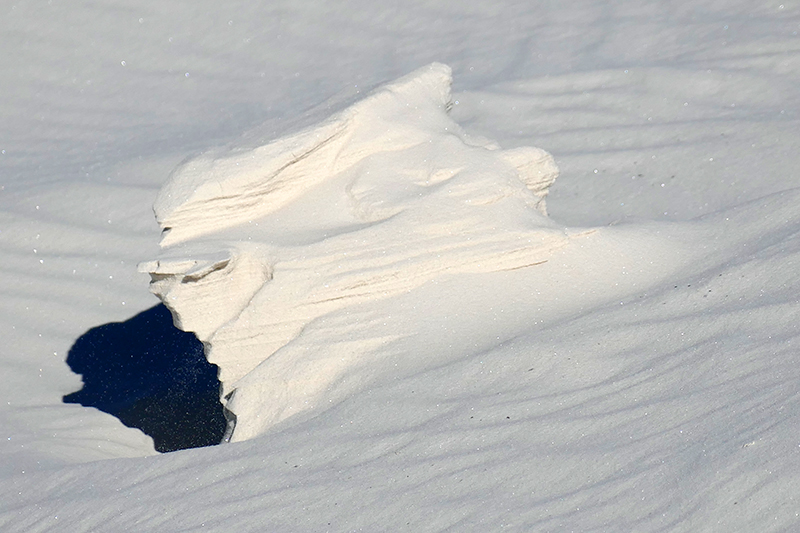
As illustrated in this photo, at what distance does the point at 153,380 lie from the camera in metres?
4.66

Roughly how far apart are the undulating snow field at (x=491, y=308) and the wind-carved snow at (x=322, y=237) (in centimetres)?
2

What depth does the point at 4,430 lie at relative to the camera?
407 cm

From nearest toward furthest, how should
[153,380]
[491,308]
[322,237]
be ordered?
[491,308] → [322,237] → [153,380]

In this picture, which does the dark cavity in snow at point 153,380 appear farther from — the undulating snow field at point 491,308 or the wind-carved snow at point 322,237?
the wind-carved snow at point 322,237

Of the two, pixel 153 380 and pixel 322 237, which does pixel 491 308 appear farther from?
pixel 153 380

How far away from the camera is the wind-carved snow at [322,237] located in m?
3.42

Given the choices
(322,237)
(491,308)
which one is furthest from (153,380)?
(491,308)

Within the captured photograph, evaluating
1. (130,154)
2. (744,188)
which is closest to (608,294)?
(744,188)

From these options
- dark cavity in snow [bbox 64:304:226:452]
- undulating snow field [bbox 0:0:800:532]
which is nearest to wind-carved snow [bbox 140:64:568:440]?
undulating snow field [bbox 0:0:800:532]

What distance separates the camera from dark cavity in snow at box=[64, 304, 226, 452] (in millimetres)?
4125

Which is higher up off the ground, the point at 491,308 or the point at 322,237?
the point at 322,237

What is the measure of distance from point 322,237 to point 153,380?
160 cm

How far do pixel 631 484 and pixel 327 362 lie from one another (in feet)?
4.79

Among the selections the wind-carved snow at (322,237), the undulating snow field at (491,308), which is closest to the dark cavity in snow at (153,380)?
the undulating snow field at (491,308)
